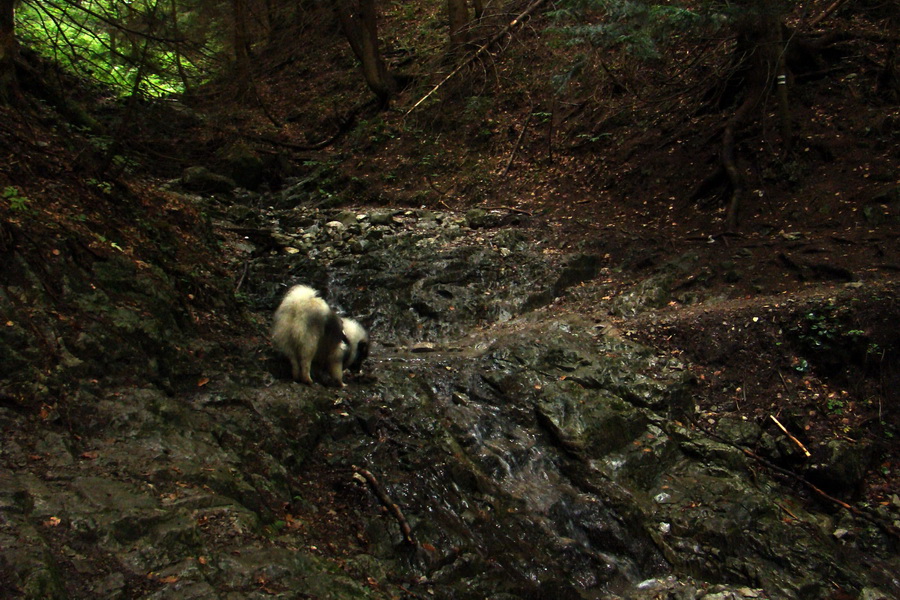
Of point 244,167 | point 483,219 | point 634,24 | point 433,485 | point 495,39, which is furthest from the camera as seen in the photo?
point 244,167

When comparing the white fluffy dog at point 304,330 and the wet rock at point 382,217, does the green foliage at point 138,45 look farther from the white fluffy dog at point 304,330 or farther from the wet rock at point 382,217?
the wet rock at point 382,217

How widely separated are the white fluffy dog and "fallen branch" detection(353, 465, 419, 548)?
1.46 meters

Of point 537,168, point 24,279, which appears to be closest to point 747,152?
point 537,168

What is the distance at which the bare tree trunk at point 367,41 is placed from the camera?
15562 mm

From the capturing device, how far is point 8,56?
6.79 m

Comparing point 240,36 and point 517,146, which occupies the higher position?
point 240,36

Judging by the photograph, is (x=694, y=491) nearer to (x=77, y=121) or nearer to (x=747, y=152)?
(x=747, y=152)

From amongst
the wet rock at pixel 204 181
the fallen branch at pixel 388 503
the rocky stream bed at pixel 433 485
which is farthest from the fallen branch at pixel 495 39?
the fallen branch at pixel 388 503

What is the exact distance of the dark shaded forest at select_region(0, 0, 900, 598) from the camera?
229 inches

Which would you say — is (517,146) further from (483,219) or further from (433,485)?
(433,485)

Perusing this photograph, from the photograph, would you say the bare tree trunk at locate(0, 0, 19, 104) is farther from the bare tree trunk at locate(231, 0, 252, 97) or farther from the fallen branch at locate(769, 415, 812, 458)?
the fallen branch at locate(769, 415, 812, 458)

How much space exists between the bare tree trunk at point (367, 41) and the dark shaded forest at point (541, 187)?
7 cm

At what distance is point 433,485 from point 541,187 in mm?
8720

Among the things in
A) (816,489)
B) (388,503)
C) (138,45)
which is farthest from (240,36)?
→ (816,489)
